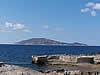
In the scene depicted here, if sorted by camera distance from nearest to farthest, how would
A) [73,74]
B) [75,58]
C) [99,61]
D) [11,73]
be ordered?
[11,73] < [73,74] < [99,61] < [75,58]

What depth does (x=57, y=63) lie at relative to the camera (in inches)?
2488

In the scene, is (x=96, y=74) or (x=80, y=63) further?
(x=80, y=63)

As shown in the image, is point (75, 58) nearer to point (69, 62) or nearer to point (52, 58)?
point (69, 62)

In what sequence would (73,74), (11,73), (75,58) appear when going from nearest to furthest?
(11,73) < (73,74) < (75,58)

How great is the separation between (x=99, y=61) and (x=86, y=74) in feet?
104

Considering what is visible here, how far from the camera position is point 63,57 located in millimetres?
64938

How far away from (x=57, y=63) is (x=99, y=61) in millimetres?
13529

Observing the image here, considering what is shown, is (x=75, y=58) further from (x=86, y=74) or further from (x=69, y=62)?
(x=86, y=74)

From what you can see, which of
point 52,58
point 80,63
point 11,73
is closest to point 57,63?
point 52,58

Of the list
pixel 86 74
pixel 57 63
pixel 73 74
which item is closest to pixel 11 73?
pixel 73 74

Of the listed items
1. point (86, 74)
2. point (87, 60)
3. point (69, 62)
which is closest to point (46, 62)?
point (69, 62)

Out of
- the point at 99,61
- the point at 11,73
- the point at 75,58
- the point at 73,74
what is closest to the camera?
the point at 11,73

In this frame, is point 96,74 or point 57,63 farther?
point 57,63

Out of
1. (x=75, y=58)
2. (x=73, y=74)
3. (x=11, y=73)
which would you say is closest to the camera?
(x=11, y=73)
